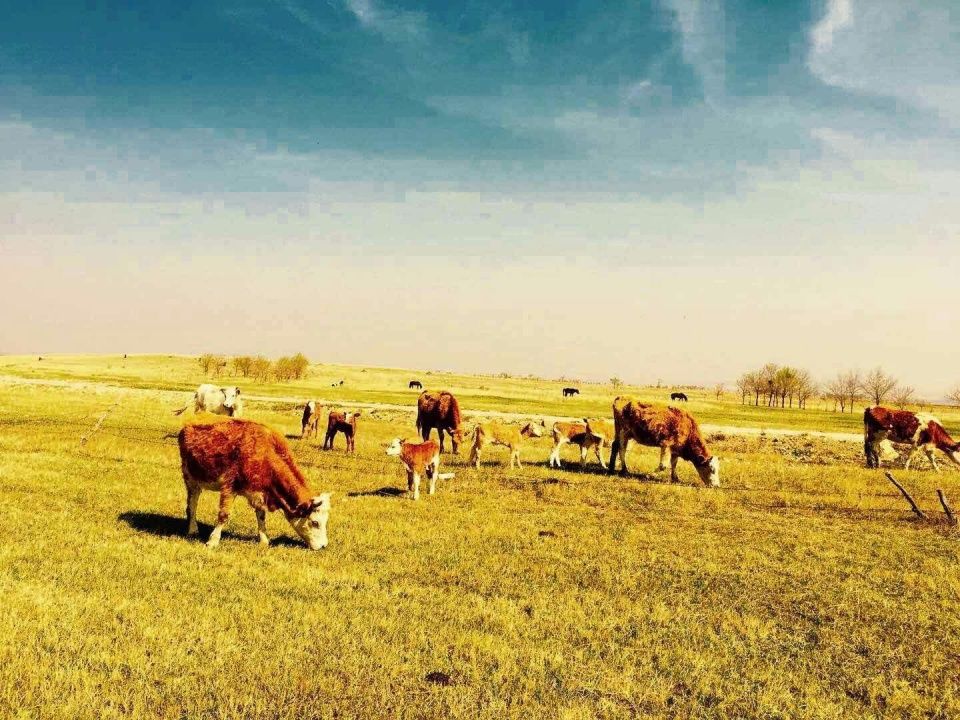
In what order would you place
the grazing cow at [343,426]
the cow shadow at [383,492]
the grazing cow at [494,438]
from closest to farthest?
the cow shadow at [383,492]
the grazing cow at [494,438]
the grazing cow at [343,426]

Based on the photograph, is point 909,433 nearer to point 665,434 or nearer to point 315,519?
point 665,434

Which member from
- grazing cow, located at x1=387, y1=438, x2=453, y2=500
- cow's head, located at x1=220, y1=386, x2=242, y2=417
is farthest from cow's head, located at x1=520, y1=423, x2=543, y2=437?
cow's head, located at x1=220, y1=386, x2=242, y2=417

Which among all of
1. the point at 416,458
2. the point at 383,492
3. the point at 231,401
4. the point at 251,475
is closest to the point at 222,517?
the point at 251,475

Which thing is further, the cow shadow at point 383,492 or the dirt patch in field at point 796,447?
the dirt patch in field at point 796,447

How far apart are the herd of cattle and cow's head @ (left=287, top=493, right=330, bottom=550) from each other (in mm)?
18

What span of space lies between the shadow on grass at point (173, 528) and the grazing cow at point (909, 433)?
2583 centimetres

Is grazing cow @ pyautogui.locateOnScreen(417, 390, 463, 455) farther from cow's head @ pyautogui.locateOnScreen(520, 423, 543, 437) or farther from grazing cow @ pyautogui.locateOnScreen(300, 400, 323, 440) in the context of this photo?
grazing cow @ pyautogui.locateOnScreen(300, 400, 323, 440)

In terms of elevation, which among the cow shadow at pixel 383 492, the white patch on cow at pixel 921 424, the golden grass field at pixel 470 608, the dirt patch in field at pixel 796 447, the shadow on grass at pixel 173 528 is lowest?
the dirt patch in field at pixel 796 447

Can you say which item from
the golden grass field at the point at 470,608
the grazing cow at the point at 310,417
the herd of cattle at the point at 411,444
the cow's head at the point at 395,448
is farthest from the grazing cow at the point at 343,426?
the cow's head at the point at 395,448

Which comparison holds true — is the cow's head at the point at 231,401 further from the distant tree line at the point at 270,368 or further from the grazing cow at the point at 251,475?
the distant tree line at the point at 270,368

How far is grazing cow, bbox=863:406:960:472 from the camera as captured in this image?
25.5 meters

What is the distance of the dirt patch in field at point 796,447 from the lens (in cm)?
3136

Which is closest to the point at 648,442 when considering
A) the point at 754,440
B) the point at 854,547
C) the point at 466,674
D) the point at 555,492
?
the point at 555,492

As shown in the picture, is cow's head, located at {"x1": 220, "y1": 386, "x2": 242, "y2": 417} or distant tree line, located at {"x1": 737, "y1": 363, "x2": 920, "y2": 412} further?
distant tree line, located at {"x1": 737, "y1": 363, "x2": 920, "y2": 412}
